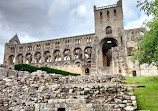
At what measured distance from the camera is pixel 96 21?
35.7 metres

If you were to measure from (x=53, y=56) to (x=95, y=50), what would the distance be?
18.5 metres

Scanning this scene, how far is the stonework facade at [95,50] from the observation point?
29.0 meters

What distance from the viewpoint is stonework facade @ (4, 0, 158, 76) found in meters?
29.0

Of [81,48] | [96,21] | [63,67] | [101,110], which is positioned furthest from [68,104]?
[81,48]

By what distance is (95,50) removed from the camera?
33.9m

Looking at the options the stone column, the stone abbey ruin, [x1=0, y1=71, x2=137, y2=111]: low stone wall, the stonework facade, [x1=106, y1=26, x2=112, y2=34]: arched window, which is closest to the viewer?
[x1=0, y1=71, x2=137, y2=111]: low stone wall

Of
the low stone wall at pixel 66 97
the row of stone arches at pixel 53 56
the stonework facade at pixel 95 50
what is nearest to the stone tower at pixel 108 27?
the stonework facade at pixel 95 50

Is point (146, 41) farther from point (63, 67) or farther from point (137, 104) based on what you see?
point (63, 67)

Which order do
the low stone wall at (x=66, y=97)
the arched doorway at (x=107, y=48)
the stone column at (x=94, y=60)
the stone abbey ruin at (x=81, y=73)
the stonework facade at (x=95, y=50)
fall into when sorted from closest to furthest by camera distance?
the low stone wall at (x=66, y=97) < the stone abbey ruin at (x=81, y=73) < the stonework facade at (x=95, y=50) < the stone column at (x=94, y=60) < the arched doorway at (x=107, y=48)

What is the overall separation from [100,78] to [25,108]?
912 centimetres

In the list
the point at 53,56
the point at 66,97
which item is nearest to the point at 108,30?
the point at 53,56

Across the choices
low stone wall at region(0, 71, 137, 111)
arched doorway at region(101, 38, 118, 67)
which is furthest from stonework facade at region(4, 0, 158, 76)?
low stone wall at region(0, 71, 137, 111)

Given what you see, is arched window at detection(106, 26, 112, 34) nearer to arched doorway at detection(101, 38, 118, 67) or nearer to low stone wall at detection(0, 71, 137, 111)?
arched doorway at detection(101, 38, 118, 67)

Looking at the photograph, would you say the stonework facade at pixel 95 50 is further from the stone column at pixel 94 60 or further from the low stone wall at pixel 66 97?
the low stone wall at pixel 66 97
